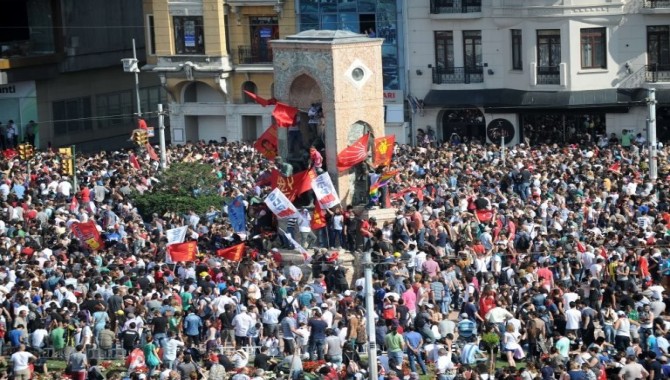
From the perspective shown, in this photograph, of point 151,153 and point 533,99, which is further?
point 533,99

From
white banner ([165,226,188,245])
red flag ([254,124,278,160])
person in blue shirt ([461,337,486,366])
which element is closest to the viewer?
person in blue shirt ([461,337,486,366])

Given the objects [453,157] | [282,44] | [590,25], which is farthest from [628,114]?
[282,44]

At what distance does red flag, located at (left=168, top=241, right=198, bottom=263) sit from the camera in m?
46.7

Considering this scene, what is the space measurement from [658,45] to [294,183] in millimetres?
21455

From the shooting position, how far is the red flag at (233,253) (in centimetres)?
4750

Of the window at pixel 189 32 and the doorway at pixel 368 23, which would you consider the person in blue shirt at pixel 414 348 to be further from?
the window at pixel 189 32

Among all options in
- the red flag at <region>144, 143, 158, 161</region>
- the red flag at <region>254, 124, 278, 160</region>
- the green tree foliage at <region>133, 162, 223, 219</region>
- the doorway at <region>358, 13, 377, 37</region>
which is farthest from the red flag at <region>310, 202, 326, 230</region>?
the doorway at <region>358, 13, 377, 37</region>

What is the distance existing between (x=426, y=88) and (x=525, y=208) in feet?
68.4

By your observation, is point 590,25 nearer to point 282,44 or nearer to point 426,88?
point 426,88

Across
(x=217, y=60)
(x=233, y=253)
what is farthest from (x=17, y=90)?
(x=233, y=253)

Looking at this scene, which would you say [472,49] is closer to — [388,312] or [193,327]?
[388,312]

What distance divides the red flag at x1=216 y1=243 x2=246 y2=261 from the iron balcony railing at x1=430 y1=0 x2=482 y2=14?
22.7 metres

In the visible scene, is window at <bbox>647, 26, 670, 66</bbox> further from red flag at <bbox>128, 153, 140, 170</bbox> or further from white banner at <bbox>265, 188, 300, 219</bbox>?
white banner at <bbox>265, 188, 300, 219</bbox>

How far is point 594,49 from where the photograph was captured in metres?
66.9
